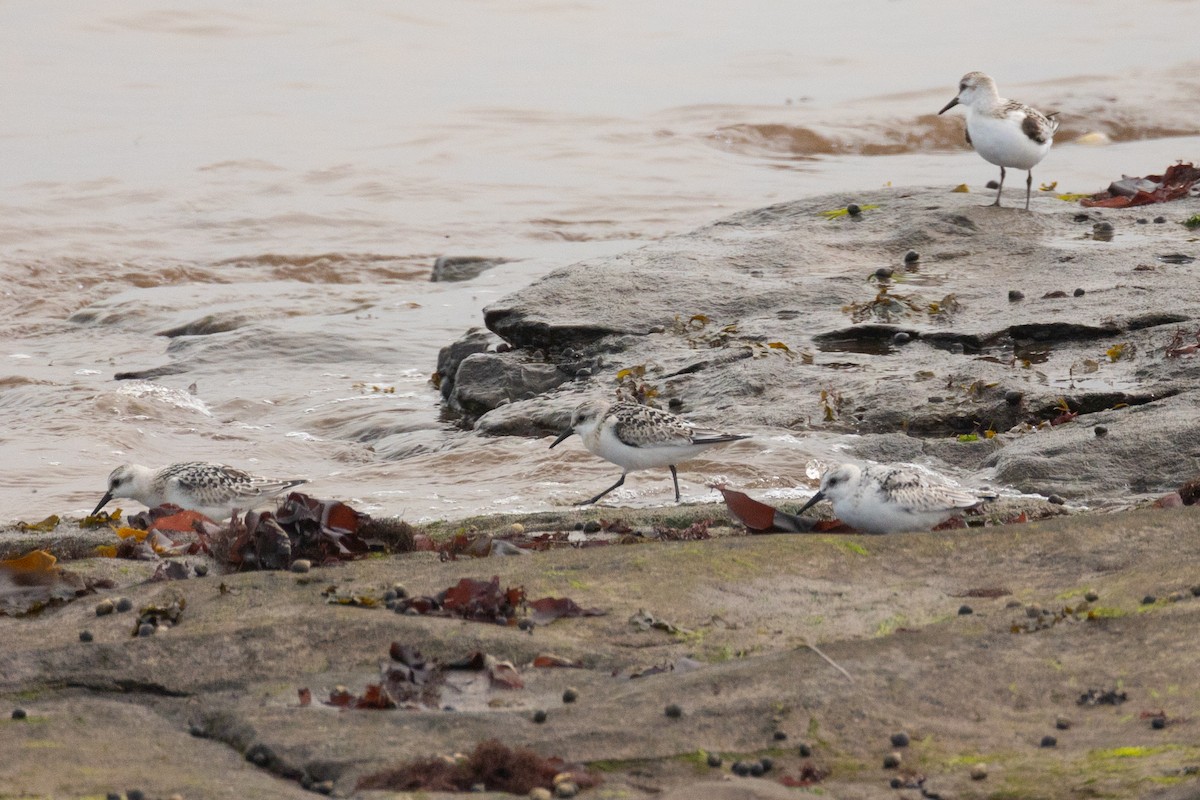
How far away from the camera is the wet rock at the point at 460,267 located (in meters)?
18.1

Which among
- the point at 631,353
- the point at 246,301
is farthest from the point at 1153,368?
the point at 246,301

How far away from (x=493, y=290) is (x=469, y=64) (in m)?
14.6

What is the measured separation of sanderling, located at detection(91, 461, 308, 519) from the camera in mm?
8703

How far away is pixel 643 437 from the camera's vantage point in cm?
852

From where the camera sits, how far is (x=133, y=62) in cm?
2925

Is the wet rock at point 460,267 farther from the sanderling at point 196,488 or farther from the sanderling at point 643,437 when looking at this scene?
the sanderling at point 643,437

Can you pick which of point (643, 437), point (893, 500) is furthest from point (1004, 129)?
point (893, 500)

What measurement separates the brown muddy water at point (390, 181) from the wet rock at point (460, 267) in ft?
0.78

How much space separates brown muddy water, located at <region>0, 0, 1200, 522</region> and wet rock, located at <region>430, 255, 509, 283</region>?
237 millimetres

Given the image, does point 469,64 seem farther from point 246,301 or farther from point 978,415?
point 978,415

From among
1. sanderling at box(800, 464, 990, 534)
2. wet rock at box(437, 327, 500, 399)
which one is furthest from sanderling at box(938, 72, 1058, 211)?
sanderling at box(800, 464, 990, 534)

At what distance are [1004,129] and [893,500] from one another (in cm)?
830

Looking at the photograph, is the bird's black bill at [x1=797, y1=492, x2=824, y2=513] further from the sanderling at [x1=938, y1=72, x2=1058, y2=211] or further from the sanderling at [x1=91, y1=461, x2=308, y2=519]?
the sanderling at [x1=938, y1=72, x2=1058, y2=211]

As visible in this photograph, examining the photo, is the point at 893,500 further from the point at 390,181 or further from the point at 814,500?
the point at 390,181
